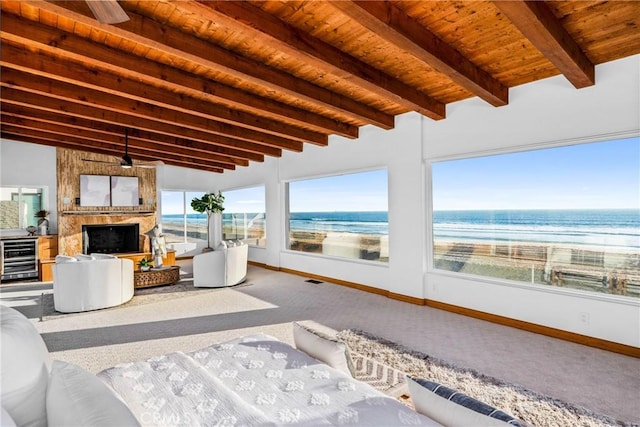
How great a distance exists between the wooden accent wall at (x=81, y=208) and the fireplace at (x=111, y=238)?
13cm

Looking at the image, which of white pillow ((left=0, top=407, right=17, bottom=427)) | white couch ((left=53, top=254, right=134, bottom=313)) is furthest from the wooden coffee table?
white pillow ((left=0, top=407, right=17, bottom=427))

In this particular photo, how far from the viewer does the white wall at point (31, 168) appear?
23.9 ft

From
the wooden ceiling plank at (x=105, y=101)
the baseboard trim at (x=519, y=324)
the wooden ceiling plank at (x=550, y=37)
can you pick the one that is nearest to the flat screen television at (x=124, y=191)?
the wooden ceiling plank at (x=105, y=101)

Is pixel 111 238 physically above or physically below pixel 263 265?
above

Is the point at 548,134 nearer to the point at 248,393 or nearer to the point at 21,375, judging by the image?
the point at 248,393

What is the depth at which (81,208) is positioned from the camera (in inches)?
318

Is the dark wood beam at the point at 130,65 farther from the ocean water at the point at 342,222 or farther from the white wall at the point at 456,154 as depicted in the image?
the ocean water at the point at 342,222

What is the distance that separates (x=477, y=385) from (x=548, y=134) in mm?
2826

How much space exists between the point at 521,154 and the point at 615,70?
3.82 ft

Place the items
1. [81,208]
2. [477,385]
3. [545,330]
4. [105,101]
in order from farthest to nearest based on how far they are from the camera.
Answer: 1. [81,208]
2. [105,101]
3. [545,330]
4. [477,385]

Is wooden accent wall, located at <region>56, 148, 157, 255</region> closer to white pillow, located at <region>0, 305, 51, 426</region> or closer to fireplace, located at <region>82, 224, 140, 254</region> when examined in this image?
fireplace, located at <region>82, 224, 140, 254</region>

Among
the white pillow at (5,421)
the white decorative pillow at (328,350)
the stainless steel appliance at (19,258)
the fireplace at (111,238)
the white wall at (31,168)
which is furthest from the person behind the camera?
the fireplace at (111,238)

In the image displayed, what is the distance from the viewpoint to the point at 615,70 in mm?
3342

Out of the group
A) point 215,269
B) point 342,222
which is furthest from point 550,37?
point 215,269
